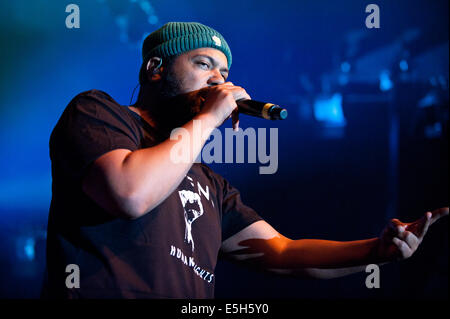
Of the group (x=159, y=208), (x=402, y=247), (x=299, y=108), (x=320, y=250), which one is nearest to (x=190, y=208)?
(x=159, y=208)

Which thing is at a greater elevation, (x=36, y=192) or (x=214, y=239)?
(x=36, y=192)

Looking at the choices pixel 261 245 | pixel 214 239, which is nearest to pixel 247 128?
pixel 261 245

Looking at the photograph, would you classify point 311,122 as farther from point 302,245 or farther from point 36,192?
point 36,192

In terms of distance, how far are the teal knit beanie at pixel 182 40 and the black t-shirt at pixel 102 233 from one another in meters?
0.49

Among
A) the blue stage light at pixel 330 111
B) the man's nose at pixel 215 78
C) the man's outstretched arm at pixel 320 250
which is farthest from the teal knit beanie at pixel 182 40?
the blue stage light at pixel 330 111

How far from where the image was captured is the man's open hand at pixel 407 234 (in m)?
1.20

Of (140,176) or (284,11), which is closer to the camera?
(140,176)

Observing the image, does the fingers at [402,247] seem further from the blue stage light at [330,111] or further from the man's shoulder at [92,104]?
the blue stage light at [330,111]

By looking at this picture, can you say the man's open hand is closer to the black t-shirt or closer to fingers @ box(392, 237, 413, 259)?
fingers @ box(392, 237, 413, 259)

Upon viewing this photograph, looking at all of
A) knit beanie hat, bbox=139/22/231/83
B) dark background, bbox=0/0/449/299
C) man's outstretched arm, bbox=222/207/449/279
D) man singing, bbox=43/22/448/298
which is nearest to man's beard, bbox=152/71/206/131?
man singing, bbox=43/22/448/298

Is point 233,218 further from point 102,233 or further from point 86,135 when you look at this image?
point 86,135

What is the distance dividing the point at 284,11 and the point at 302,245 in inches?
56.3
